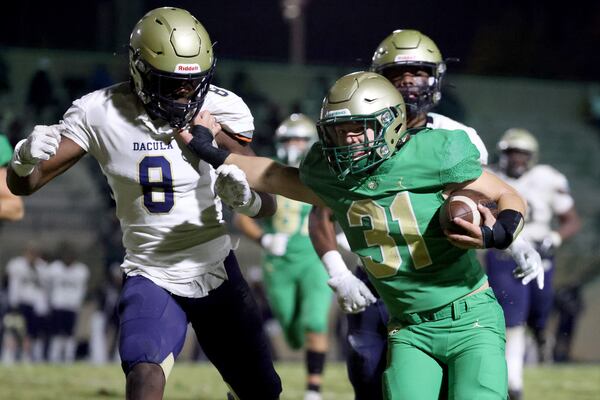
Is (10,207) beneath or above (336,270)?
above

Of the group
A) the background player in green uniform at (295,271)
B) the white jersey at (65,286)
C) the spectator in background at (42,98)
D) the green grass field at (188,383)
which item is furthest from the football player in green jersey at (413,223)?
the spectator in background at (42,98)

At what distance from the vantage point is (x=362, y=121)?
367cm

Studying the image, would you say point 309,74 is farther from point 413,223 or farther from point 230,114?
point 413,223

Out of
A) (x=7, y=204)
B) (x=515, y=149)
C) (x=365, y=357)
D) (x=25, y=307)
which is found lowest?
(x=25, y=307)

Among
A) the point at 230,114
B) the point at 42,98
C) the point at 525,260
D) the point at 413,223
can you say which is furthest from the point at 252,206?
the point at 42,98

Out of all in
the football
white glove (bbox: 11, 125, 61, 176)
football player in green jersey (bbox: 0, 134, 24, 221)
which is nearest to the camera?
the football

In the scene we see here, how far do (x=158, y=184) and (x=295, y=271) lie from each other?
3.91 meters

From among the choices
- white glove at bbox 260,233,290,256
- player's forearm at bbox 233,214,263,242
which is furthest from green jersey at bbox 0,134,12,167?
player's forearm at bbox 233,214,263,242

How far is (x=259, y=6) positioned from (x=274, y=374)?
1723 cm

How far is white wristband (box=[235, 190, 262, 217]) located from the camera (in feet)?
12.9

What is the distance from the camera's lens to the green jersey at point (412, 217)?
3.69 m

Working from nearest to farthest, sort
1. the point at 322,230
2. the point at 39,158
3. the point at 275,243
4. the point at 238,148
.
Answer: the point at 39,158, the point at 238,148, the point at 322,230, the point at 275,243

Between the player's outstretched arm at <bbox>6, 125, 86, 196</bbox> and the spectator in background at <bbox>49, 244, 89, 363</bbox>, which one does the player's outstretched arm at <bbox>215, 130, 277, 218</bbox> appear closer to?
the player's outstretched arm at <bbox>6, 125, 86, 196</bbox>

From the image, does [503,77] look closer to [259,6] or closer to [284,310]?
[259,6]
